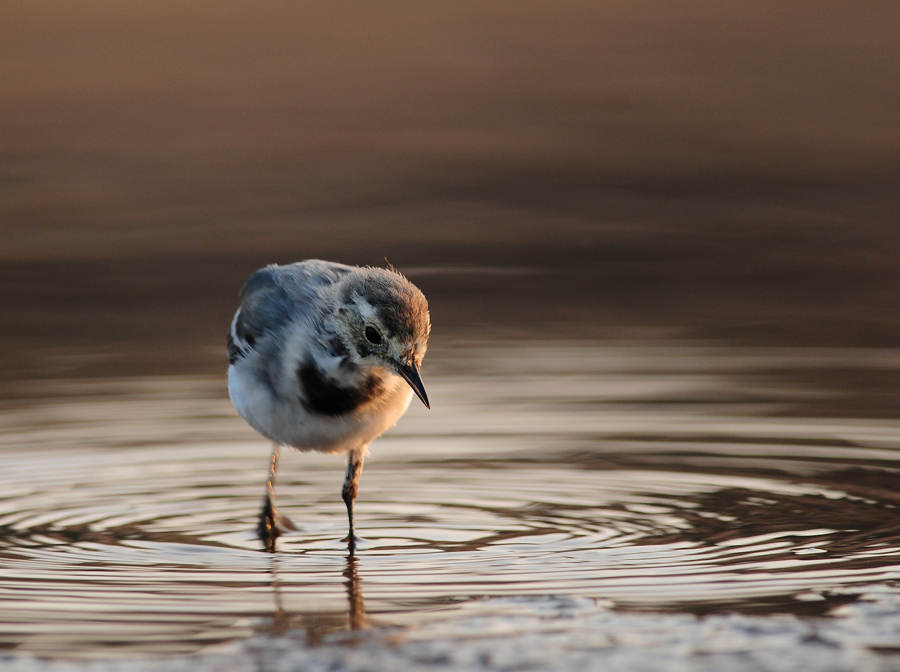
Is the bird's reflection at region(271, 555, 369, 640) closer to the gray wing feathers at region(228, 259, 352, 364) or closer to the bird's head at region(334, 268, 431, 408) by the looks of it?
the bird's head at region(334, 268, 431, 408)

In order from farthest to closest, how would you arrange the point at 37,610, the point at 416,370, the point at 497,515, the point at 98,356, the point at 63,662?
the point at 98,356 < the point at 497,515 < the point at 416,370 < the point at 37,610 < the point at 63,662

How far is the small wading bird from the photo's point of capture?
6367mm

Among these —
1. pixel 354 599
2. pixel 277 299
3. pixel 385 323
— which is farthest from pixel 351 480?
pixel 354 599

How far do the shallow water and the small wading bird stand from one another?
0.45m

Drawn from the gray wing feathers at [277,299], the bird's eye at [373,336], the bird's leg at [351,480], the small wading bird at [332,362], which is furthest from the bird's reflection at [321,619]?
the gray wing feathers at [277,299]

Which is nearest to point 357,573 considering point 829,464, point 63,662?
point 63,662

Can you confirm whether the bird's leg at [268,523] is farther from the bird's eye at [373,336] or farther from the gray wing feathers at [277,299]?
the bird's eye at [373,336]

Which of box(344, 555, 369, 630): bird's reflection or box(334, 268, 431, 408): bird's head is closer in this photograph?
box(344, 555, 369, 630): bird's reflection

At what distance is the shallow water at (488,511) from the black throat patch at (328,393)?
1.92ft

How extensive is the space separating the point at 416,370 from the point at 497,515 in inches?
35.3

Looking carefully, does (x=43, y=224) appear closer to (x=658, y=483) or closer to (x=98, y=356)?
(x=98, y=356)

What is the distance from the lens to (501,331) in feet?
36.4

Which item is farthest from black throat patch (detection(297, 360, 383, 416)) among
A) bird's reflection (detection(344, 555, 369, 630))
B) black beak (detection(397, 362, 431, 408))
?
bird's reflection (detection(344, 555, 369, 630))

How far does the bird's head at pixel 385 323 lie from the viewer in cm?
631
